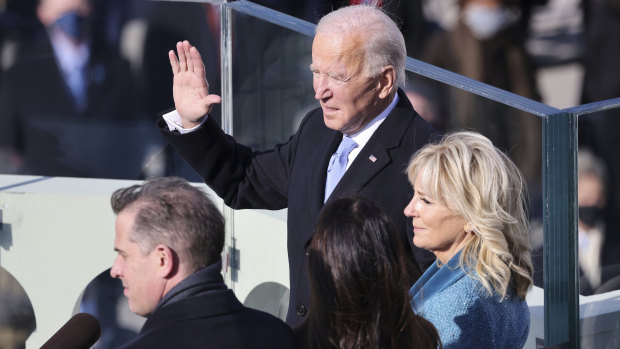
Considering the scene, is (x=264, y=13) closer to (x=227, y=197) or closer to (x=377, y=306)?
(x=227, y=197)

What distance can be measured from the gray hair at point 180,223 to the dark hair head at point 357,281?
0.17m

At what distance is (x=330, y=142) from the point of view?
229cm

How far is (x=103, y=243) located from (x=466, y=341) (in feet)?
7.69

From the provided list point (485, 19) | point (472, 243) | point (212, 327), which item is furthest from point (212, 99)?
point (485, 19)

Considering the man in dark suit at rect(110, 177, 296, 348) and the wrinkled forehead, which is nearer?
the man in dark suit at rect(110, 177, 296, 348)

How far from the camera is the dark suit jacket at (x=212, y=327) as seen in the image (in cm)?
150

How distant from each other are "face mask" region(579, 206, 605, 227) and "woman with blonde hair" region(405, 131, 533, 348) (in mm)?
371

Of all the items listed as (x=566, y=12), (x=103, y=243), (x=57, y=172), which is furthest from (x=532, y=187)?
(x=566, y=12)

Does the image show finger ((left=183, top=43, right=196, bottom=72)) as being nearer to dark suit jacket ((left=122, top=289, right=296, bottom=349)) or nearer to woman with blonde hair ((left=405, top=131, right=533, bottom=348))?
woman with blonde hair ((left=405, top=131, right=533, bottom=348))

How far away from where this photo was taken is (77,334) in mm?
1697

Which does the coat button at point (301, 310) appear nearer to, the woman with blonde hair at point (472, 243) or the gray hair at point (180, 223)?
the woman with blonde hair at point (472, 243)

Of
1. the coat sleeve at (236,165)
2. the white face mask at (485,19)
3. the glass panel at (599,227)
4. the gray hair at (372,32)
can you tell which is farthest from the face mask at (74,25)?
the glass panel at (599,227)

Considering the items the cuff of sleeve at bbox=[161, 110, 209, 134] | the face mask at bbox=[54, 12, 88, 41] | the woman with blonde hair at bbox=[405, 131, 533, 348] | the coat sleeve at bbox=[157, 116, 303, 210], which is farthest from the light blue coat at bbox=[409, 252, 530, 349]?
the face mask at bbox=[54, 12, 88, 41]

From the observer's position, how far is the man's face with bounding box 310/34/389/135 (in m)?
2.18
